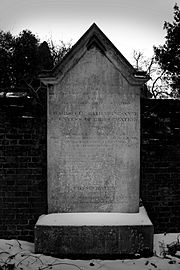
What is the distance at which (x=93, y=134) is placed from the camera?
4141 millimetres

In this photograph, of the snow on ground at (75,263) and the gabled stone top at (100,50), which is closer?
the snow on ground at (75,263)

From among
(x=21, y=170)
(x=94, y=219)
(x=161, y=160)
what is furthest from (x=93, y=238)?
(x=161, y=160)

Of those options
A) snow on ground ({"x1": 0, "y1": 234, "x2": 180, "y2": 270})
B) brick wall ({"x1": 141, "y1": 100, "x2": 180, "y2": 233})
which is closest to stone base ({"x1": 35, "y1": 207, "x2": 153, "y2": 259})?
snow on ground ({"x1": 0, "y1": 234, "x2": 180, "y2": 270})

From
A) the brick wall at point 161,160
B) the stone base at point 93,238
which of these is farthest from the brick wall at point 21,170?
the brick wall at point 161,160

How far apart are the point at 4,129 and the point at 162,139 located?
2.59 meters

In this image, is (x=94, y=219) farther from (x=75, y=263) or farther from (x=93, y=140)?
(x=93, y=140)

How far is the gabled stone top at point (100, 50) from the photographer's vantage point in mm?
4000

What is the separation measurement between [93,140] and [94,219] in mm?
1031

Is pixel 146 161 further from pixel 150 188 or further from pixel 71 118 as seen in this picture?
pixel 71 118

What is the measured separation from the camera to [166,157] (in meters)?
5.16

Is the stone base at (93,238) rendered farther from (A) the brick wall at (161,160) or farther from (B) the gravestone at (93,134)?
(A) the brick wall at (161,160)

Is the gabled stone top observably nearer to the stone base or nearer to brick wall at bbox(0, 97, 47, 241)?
brick wall at bbox(0, 97, 47, 241)

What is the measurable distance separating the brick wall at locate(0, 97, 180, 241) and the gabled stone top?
105 cm

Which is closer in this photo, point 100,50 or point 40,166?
point 100,50
